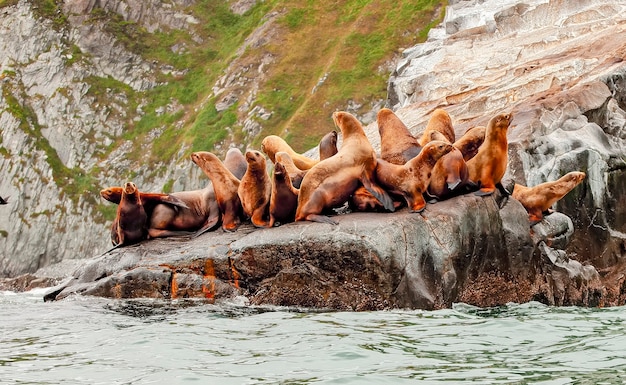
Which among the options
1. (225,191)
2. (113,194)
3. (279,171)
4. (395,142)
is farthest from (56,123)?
(279,171)

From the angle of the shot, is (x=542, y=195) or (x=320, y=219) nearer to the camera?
(x=320, y=219)

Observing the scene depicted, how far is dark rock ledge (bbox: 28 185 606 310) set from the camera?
411 inches

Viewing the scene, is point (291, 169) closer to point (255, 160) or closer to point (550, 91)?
point (255, 160)

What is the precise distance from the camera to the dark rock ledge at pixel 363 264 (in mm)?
10445

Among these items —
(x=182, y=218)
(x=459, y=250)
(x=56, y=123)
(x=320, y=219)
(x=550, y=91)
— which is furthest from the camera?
(x=56, y=123)

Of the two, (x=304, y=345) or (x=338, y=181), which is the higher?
(x=338, y=181)

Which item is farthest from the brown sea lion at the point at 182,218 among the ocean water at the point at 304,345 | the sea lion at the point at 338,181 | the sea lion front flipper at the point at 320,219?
the ocean water at the point at 304,345

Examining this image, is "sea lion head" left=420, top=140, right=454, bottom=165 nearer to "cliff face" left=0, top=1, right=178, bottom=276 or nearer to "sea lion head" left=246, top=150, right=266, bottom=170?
"sea lion head" left=246, top=150, right=266, bottom=170

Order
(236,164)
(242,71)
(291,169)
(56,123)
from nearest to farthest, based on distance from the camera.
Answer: (291,169) < (236,164) < (242,71) < (56,123)

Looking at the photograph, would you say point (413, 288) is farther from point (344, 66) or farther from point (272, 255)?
point (344, 66)

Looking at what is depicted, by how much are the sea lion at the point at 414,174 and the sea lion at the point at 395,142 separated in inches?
37.6

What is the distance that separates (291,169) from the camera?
43.1ft

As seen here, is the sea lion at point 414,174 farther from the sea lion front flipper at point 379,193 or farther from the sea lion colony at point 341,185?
the sea lion front flipper at point 379,193

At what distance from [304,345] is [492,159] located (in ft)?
18.0
